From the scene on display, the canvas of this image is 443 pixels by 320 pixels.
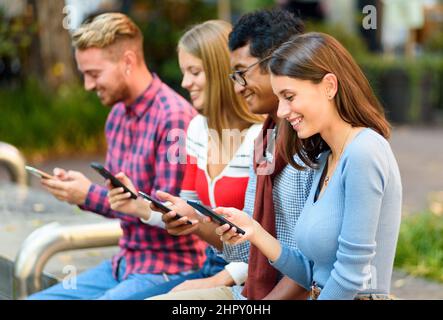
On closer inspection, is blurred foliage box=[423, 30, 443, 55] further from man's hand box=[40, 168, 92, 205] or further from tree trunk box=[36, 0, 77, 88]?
man's hand box=[40, 168, 92, 205]

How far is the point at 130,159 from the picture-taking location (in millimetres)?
3713

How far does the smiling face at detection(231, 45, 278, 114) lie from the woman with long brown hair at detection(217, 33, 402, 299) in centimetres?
35

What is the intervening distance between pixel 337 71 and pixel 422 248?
3353 mm

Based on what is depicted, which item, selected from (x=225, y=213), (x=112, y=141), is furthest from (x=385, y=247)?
(x=112, y=141)

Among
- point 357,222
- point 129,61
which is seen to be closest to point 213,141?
point 129,61

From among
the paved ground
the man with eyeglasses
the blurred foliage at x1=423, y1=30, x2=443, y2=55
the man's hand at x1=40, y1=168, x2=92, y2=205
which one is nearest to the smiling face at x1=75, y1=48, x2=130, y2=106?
the man's hand at x1=40, y1=168, x2=92, y2=205

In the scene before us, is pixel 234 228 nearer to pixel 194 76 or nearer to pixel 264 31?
pixel 264 31

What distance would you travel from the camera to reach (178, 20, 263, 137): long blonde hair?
3.32 m

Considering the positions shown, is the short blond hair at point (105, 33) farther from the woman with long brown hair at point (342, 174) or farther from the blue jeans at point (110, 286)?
the woman with long brown hair at point (342, 174)

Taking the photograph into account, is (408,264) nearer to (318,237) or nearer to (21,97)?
(318,237)

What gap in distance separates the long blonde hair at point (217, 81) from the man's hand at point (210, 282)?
1.69 feet
